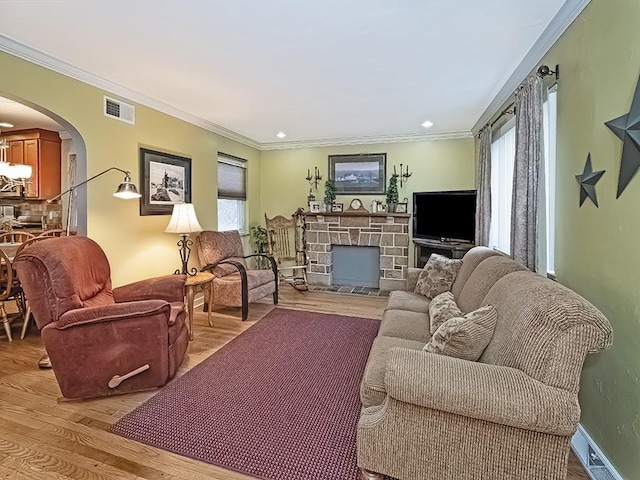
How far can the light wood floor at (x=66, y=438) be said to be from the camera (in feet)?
5.61

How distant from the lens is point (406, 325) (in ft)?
8.37

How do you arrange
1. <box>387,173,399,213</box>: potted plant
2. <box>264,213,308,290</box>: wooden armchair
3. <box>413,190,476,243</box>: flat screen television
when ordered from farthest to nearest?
<box>264,213,308,290</box>: wooden armchair, <box>387,173,399,213</box>: potted plant, <box>413,190,476,243</box>: flat screen television

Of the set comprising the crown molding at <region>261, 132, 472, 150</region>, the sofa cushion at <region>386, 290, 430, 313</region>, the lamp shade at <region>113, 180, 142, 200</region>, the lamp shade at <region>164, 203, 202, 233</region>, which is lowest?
the sofa cushion at <region>386, 290, 430, 313</region>

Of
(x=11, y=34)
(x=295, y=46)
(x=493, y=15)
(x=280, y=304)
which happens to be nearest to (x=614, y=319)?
(x=493, y=15)

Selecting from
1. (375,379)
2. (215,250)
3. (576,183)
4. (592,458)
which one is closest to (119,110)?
(215,250)

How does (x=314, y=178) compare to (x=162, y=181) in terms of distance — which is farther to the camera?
(x=314, y=178)

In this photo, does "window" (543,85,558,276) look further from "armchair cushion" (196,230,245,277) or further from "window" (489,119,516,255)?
"armchair cushion" (196,230,245,277)

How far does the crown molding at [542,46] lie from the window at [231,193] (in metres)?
Result: 3.69

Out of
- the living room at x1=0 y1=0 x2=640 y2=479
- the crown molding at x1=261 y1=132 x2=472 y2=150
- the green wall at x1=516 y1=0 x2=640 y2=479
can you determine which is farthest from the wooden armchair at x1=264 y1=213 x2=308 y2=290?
the green wall at x1=516 y1=0 x2=640 y2=479

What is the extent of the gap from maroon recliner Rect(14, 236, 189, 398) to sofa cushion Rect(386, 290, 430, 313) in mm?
1841

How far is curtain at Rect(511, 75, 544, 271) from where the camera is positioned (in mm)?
2418

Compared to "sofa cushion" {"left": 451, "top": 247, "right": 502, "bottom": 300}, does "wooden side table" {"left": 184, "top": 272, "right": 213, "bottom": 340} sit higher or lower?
lower

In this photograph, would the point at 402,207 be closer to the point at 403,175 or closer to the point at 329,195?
the point at 403,175

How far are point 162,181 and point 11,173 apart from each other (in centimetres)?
204
